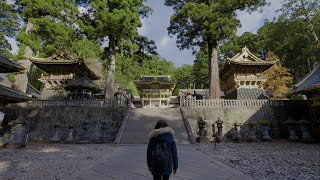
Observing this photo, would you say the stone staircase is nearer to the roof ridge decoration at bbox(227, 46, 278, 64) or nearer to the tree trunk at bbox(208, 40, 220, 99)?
the tree trunk at bbox(208, 40, 220, 99)

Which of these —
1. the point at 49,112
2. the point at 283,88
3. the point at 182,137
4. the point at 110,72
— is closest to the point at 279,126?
the point at 182,137

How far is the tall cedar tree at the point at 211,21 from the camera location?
57.2 ft

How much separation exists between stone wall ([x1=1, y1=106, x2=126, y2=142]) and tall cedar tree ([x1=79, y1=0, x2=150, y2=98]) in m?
2.94

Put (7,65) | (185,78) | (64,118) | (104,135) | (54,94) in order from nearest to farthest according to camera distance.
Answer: (7,65) < (104,135) < (64,118) < (54,94) < (185,78)

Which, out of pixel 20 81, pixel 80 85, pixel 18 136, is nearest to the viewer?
pixel 18 136

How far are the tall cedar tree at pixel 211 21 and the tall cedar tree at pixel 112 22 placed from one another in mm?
3384

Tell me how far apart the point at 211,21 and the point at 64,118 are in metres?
14.0

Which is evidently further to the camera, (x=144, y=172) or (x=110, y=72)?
(x=110, y=72)

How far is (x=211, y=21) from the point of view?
17.7 metres

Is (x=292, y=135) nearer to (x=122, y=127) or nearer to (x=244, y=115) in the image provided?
(x=244, y=115)

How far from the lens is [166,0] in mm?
20469

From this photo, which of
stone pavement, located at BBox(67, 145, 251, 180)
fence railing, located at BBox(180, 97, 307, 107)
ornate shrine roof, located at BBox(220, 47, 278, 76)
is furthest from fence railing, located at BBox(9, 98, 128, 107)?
ornate shrine roof, located at BBox(220, 47, 278, 76)

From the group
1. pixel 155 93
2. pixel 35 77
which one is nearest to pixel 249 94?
pixel 155 93

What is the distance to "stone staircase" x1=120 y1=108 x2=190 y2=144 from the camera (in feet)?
41.4
